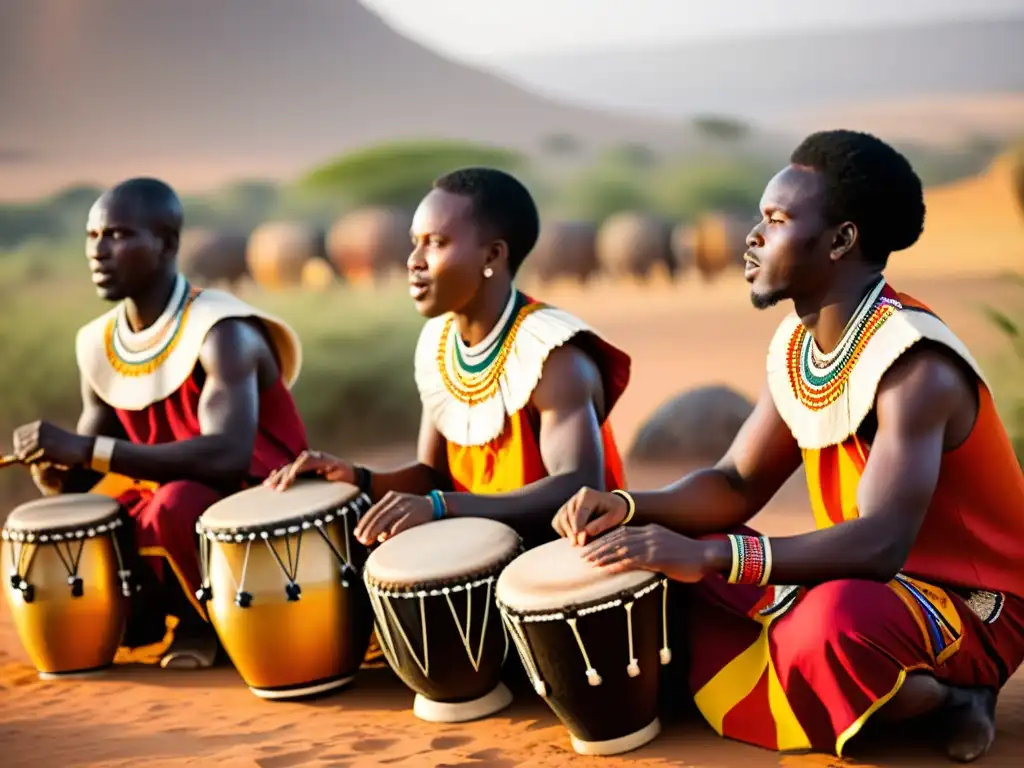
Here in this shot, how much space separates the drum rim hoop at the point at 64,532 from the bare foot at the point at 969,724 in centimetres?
287

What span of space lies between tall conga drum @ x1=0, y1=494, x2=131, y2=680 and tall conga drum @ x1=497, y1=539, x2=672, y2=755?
1783 mm

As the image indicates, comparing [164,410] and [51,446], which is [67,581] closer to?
[51,446]

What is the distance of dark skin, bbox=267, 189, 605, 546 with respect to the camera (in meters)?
4.40

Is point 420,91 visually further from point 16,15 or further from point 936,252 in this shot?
point 936,252

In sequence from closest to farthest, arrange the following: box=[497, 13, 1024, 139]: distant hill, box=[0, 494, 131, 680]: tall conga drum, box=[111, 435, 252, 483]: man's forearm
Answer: box=[0, 494, 131, 680]: tall conga drum → box=[111, 435, 252, 483]: man's forearm → box=[497, 13, 1024, 139]: distant hill

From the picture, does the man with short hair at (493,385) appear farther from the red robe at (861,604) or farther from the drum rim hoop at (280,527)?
the red robe at (861,604)

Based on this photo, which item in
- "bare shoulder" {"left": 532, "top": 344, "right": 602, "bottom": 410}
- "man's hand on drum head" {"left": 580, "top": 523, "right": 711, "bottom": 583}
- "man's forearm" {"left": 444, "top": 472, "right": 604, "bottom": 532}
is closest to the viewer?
"man's hand on drum head" {"left": 580, "top": 523, "right": 711, "bottom": 583}

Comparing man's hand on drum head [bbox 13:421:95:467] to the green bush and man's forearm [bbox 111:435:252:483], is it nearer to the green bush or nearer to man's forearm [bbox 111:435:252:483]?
man's forearm [bbox 111:435:252:483]

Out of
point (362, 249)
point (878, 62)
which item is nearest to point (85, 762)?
point (362, 249)

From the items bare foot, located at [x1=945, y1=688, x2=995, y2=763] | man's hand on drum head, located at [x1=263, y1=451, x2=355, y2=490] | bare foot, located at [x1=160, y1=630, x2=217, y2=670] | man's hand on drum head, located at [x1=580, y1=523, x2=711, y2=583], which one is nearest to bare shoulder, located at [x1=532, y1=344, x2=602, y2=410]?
man's hand on drum head, located at [x1=263, y1=451, x2=355, y2=490]

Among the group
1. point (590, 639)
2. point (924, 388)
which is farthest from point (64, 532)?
point (924, 388)

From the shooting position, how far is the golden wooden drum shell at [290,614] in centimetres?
447

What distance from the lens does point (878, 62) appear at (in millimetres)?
23672

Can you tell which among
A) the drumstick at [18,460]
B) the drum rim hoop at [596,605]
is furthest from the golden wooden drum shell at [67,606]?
the drum rim hoop at [596,605]
